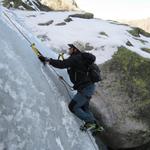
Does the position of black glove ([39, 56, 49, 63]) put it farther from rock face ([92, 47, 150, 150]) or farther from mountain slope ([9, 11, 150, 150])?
rock face ([92, 47, 150, 150])

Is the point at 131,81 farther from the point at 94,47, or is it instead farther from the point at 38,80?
the point at 38,80

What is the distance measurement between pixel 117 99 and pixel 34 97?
4.48 meters

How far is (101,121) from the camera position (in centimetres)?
A: 1345

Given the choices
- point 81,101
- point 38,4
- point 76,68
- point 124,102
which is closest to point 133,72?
point 124,102

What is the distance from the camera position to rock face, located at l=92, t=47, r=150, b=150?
44.5 ft

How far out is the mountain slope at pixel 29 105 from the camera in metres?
9.25

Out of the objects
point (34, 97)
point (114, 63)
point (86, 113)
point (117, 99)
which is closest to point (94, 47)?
point (114, 63)

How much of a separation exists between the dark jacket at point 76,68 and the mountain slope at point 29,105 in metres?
0.54

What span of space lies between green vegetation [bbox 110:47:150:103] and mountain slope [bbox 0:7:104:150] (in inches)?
125

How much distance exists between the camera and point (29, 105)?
389 inches

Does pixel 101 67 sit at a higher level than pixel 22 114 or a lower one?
lower

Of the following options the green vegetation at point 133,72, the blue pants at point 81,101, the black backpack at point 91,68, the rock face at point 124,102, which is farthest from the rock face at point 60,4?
the black backpack at point 91,68

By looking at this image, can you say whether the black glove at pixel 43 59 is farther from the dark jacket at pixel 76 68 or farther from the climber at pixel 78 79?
the dark jacket at pixel 76 68

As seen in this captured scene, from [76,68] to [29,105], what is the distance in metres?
1.84
